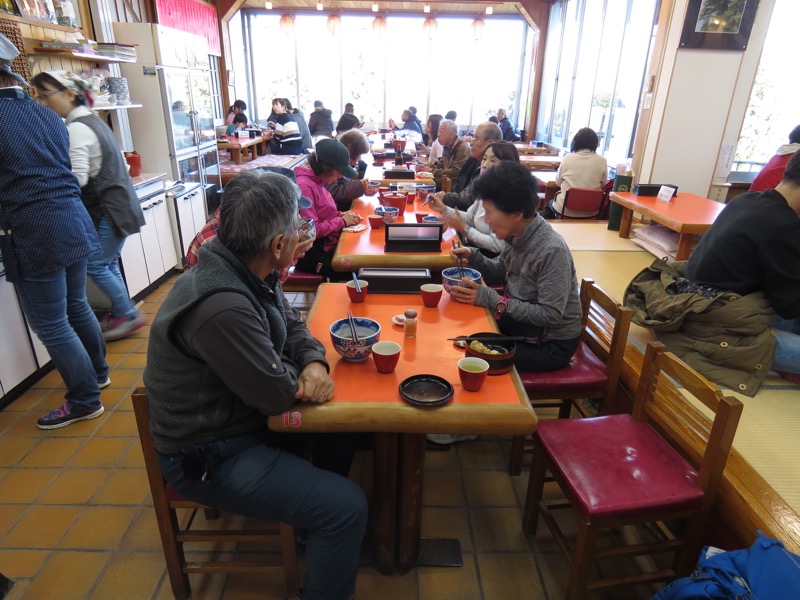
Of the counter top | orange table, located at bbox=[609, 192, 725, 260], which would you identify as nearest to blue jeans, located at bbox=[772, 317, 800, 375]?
orange table, located at bbox=[609, 192, 725, 260]

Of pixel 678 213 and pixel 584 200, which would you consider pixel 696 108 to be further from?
pixel 678 213

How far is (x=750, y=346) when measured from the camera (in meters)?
2.11

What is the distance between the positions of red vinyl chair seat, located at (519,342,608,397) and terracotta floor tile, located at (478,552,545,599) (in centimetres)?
62

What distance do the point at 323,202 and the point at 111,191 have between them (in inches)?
49.7

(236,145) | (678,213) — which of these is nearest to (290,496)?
(678,213)

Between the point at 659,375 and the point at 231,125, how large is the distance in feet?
27.7

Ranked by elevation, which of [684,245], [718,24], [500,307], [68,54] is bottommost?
[684,245]

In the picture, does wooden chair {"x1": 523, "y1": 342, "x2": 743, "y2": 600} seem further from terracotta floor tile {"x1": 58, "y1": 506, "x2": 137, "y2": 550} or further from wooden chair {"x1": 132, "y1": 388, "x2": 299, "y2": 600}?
terracotta floor tile {"x1": 58, "y1": 506, "x2": 137, "y2": 550}

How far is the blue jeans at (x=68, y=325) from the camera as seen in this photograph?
2348 mm

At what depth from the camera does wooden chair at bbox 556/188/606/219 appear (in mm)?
4742

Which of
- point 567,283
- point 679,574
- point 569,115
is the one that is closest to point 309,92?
point 569,115

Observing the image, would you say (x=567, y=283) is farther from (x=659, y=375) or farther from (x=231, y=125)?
(x=231, y=125)

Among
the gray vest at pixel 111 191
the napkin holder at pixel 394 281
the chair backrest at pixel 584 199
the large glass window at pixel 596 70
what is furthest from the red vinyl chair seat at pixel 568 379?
the large glass window at pixel 596 70

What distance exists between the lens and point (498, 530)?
199 cm
